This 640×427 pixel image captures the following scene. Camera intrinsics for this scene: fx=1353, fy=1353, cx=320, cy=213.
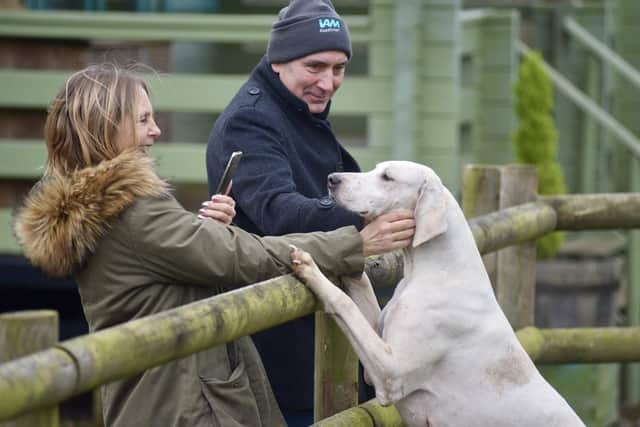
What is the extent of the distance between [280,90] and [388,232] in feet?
1.85

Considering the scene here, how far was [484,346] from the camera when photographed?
11.6ft

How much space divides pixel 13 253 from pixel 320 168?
13.2ft

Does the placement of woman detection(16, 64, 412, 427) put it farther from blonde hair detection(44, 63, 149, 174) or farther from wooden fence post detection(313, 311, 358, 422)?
wooden fence post detection(313, 311, 358, 422)

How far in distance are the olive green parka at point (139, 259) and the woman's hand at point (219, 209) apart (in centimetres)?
21

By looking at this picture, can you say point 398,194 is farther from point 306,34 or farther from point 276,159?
point 306,34

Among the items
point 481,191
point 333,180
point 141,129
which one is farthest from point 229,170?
point 481,191

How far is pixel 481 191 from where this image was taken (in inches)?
197

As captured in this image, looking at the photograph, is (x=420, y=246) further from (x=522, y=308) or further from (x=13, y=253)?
(x=13, y=253)

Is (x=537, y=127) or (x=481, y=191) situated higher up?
(x=481, y=191)

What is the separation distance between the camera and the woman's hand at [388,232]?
3441mm

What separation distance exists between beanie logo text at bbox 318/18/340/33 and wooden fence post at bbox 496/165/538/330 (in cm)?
128

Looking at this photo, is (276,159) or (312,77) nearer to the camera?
(276,159)

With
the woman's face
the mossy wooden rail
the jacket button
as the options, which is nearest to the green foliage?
the mossy wooden rail

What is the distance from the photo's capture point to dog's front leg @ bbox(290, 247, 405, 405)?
3.26 meters
